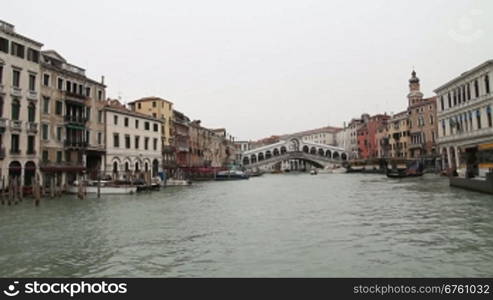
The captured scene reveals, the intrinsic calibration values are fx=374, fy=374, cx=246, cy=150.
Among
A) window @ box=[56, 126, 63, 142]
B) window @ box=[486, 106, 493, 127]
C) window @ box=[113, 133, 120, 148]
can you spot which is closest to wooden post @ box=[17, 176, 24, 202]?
window @ box=[56, 126, 63, 142]

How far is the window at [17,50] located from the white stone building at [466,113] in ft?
104

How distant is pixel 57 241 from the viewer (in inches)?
420

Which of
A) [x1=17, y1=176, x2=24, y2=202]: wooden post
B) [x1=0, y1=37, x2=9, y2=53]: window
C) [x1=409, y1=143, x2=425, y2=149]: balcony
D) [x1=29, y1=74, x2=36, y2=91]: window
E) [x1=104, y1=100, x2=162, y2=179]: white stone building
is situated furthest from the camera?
[x1=409, y1=143, x2=425, y2=149]: balcony

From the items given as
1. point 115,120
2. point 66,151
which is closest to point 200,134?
point 115,120

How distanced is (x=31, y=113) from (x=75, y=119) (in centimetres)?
429

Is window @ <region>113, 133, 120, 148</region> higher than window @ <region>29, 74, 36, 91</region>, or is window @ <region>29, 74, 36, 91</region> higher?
window @ <region>29, 74, 36, 91</region>

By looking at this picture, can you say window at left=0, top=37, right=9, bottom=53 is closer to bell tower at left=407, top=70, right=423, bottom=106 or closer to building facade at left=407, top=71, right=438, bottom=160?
building facade at left=407, top=71, right=438, bottom=160

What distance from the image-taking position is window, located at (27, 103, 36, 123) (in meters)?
26.5

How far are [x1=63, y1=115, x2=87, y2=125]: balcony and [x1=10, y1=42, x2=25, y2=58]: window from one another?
5.81 meters

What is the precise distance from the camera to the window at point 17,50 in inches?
992

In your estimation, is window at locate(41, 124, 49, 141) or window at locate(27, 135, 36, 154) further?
window at locate(41, 124, 49, 141)

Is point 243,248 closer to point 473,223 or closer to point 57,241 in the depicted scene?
point 57,241

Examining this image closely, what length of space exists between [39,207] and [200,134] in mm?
43689

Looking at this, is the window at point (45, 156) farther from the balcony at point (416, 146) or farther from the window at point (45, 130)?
the balcony at point (416, 146)
